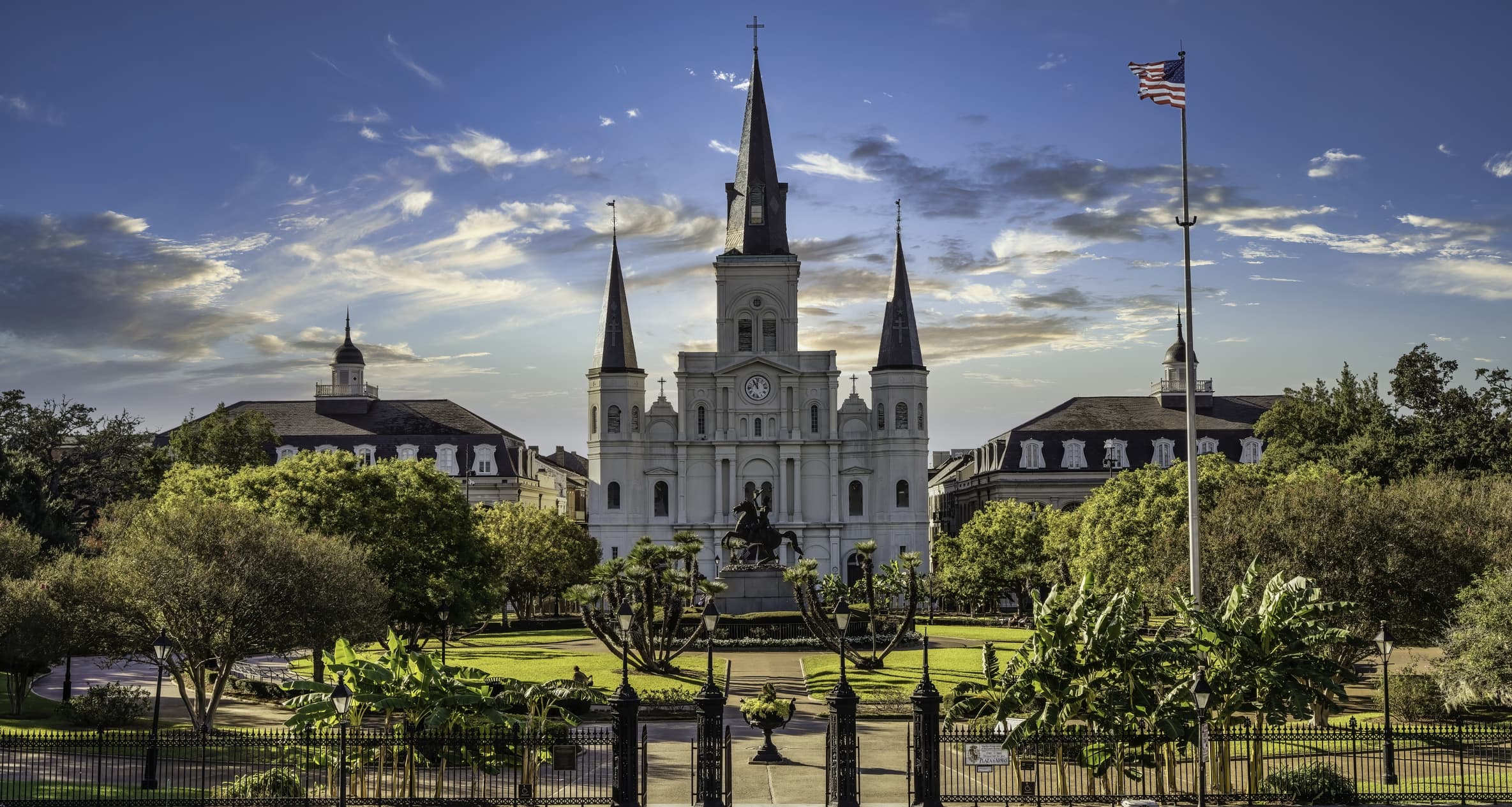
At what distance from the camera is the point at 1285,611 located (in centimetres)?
2516

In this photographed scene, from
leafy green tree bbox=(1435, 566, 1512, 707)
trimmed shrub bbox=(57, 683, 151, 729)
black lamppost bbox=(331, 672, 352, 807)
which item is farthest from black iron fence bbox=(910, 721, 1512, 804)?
trimmed shrub bbox=(57, 683, 151, 729)

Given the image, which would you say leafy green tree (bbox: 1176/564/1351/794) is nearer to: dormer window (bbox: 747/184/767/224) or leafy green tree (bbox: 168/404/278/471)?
leafy green tree (bbox: 168/404/278/471)

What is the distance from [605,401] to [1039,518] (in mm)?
34723

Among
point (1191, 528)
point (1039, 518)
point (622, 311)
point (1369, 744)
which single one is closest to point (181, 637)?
point (1191, 528)

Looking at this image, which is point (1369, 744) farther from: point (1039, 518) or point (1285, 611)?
point (1039, 518)

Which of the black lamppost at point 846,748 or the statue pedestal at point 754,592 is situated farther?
the statue pedestal at point 754,592

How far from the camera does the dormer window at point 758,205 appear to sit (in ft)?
346

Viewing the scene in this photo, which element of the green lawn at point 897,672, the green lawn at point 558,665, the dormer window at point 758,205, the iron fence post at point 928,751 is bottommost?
the green lawn at point 558,665

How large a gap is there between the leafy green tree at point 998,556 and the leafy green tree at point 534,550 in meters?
24.7

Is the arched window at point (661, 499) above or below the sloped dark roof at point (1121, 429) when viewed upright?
below

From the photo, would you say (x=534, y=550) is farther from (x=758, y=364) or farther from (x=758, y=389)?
(x=758, y=364)

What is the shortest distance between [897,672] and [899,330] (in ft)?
193

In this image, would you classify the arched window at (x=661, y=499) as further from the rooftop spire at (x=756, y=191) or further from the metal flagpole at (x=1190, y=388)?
the metal flagpole at (x=1190, y=388)

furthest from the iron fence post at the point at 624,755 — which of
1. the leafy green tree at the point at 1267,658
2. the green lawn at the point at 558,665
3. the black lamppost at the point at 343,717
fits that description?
the green lawn at the point at 558,665
